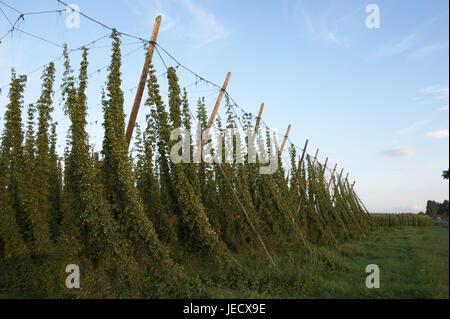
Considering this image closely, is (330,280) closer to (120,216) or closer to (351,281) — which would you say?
(351,281)

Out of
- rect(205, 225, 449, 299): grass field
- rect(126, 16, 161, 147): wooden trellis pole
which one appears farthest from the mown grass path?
rect(126, 16, 161, 147): wooden trellis pole

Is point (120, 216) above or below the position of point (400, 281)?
above

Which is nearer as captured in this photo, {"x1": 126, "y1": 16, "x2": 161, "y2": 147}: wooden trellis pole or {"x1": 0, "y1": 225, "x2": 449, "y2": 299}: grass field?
{"x1": 0, "y1": 225, "x2": 449, "y2": 299}: grass field

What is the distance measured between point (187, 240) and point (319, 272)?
3793 millimetres

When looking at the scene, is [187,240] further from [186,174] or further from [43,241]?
[43,241]

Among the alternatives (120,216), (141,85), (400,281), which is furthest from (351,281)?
(141,85)

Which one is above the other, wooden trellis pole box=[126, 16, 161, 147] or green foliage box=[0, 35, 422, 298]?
wooden trellis pole box=[126, 16, 161, 147]

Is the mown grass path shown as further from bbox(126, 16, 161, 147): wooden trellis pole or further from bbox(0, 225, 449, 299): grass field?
bbox(126, 16, 161, 147): wooden trellis pole

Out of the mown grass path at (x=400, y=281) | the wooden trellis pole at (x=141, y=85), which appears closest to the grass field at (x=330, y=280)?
the mown grass path at (x=400, y=281)

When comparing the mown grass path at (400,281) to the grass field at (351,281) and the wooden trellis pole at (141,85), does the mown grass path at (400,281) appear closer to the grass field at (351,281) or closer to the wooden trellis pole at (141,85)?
the grass field at (351,281)

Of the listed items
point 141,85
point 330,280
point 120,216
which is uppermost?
point 141,85

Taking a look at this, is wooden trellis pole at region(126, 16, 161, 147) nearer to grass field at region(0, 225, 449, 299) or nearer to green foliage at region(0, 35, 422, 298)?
green foliage at region(0, 35, 422, 298)

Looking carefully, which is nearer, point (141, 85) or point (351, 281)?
point (141, 85)
